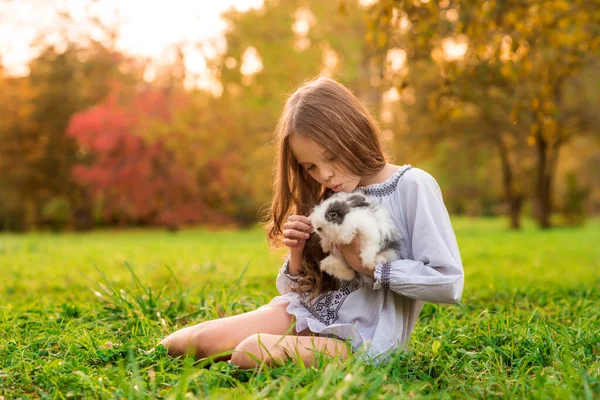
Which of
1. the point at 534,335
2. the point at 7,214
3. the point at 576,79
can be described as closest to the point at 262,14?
the point at 576,79

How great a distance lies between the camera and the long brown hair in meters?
2.55

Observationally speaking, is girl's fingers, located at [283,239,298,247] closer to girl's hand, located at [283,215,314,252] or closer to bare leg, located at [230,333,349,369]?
girl's hand, located at [283,215,314,252]

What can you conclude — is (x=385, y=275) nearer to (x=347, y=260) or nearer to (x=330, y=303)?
(x=347, y=260)

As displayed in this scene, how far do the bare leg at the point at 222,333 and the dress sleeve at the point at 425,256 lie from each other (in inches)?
22.2

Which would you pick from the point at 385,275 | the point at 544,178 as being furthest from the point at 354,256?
the point at 544,178

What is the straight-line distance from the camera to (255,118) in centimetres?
1797

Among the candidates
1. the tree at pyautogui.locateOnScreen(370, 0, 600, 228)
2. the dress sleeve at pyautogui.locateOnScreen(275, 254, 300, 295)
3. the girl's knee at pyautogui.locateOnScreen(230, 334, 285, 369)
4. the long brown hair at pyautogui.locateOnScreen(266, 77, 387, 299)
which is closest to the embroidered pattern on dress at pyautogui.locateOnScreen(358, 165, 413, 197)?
the long brown hair at pyautogui.locateOnScreen(266, 77, 387, 299)

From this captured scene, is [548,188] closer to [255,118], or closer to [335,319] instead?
[255,118]

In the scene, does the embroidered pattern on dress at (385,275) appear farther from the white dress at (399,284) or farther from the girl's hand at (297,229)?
the girl's hand at (297,229)

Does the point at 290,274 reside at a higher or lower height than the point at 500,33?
lower

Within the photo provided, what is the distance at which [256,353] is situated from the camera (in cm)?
237

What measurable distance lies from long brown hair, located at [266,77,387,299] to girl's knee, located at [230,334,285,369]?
40 centimetres

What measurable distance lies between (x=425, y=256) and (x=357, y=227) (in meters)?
0.35

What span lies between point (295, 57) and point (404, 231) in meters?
14.7
